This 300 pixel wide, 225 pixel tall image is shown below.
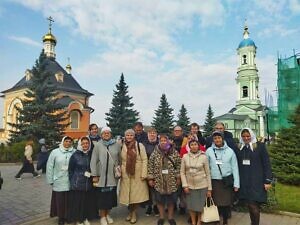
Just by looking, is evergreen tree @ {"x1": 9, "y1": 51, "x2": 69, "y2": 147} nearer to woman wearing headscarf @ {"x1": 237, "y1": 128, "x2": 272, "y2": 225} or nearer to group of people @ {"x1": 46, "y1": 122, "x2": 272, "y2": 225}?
group of people @ {"x1": 46, "y1": 122, "x2": 272, "y2": 225}

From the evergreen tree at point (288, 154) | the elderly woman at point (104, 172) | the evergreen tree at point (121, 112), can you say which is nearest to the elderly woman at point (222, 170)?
the elderly woman at point (104, 172)

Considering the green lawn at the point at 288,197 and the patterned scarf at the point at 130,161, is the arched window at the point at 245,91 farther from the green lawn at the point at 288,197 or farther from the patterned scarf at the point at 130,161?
the patterned scarf at the point at 130,161

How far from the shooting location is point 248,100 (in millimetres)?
60969

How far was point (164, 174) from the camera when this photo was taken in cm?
561

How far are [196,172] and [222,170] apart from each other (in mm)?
465

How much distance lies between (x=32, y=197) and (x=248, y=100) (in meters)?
57.5

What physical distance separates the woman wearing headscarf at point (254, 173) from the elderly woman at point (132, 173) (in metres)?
1.82

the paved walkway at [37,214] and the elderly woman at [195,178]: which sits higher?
the elderly woman at [195,178]

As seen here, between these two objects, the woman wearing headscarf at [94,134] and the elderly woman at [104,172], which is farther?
the woman wearing headscarf at [94,134]

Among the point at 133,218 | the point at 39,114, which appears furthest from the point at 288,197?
the point at 39,114

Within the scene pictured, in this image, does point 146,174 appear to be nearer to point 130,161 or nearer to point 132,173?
point 132,173

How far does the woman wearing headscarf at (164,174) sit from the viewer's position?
5590 millimetres

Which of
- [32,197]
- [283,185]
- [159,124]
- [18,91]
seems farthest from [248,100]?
[32,197]

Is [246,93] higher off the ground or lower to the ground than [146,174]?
higher
